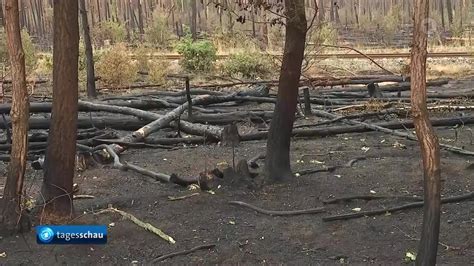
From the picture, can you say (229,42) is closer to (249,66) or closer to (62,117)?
(249,66)

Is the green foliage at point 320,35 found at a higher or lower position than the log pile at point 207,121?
higher

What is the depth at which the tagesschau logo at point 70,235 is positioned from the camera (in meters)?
5.29

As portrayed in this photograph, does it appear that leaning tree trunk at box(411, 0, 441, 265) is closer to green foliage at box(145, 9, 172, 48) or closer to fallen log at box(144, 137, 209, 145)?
fallen log at box(144, 137, 209, 145)

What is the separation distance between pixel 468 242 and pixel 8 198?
4.18m

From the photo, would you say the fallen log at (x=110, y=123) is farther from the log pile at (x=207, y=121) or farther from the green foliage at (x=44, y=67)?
the green foliage at (x=44, y=67)

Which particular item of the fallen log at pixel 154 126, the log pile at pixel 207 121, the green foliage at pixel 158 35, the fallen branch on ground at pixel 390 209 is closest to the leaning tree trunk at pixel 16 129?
the log pile at pixel 207 121

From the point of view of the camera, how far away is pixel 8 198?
5379 mm

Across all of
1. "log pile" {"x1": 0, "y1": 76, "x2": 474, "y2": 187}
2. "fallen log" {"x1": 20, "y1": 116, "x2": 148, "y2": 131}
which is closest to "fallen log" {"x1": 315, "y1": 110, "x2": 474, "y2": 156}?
"log pile" {"x1": 0, "y1": 76, "x2": 474, "y2": 187}

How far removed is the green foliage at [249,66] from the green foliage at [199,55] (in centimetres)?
115

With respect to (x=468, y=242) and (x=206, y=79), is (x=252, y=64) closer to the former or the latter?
(x=206, y=79)

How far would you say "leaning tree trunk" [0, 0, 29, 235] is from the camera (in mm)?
A: 5191

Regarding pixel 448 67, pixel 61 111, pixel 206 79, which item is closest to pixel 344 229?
pixel 61 111

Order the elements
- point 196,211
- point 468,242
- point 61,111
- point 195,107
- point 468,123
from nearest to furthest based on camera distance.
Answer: point 468,242, point 61,111, point 196,211, point 468,123, point 195,107

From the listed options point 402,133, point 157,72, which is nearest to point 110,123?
point 402,133
